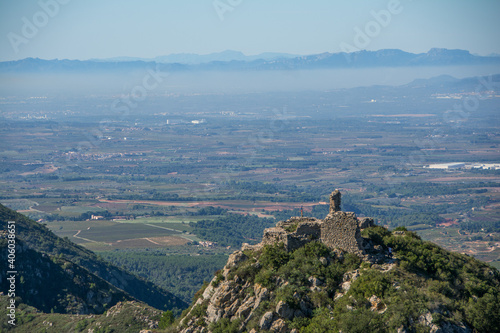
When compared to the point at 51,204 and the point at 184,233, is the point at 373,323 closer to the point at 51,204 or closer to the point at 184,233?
the point at 184,233

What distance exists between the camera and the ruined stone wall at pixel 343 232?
3134 cm

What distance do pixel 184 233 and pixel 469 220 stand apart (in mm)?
62406

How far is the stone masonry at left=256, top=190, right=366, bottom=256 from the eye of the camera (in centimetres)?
3145

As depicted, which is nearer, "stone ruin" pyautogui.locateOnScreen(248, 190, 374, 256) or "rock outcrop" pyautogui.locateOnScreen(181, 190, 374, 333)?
"rock outcrop" pyautogui.locateOnScreen(181, 190, 374, 333)

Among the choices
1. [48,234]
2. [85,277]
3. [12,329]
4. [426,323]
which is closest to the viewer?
[426,323]

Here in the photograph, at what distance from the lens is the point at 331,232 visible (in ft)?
106

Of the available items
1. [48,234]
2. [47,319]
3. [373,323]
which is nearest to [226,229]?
[48,234]

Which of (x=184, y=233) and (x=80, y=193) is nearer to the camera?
(x=184, y=233)

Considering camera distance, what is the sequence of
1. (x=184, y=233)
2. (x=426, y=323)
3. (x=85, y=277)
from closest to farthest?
(x=426, y=323), (x=85, y=277), (x=184, y=233)

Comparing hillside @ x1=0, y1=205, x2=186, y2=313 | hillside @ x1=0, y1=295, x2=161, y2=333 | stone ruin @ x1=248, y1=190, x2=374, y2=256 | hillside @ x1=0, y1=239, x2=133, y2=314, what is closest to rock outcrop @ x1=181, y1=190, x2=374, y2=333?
stone ruin @ x1=248, y1=190, x2=374, y2=256

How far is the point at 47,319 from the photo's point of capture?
50.5 metres

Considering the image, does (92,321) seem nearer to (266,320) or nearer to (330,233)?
(266,320)

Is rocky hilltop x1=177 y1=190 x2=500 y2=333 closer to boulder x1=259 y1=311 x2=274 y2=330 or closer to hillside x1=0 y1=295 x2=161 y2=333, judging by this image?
boulder x1=259 y1=311 x2=274 y2=330

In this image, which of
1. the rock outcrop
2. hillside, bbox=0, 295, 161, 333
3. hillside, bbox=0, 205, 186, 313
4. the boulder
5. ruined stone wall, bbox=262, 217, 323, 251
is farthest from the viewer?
hillside, bbox=0, 205, 186, 313
